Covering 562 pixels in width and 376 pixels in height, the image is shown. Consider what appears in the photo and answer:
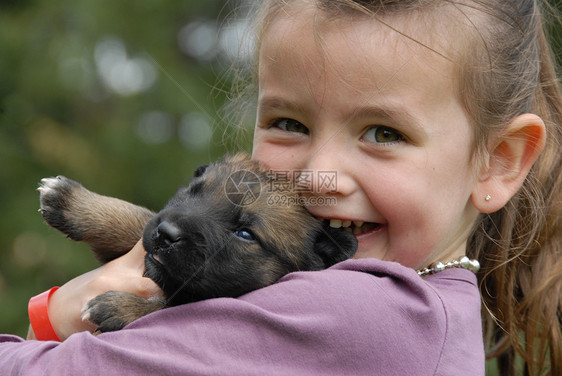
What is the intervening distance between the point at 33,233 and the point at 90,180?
1048mm

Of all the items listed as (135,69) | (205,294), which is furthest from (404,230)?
(135,69)

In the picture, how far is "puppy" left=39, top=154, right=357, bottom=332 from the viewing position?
276cm

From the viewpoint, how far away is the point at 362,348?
7.48 ft

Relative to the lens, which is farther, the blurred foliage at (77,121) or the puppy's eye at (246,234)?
the blurred foliage at (77,121)

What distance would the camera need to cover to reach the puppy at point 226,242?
109 inches

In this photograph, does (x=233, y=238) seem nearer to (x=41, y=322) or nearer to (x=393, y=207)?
(x=393, y=207)

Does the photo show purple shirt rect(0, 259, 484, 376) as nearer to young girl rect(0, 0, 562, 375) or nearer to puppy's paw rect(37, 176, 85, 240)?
young girl rect(0, 0, 562, 375)

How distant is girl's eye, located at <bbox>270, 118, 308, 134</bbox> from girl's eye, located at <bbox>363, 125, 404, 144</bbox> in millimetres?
346

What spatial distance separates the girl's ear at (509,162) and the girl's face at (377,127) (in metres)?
0.11

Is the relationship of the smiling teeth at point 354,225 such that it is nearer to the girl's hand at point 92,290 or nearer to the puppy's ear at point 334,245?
the puppy's ear at point 334,245

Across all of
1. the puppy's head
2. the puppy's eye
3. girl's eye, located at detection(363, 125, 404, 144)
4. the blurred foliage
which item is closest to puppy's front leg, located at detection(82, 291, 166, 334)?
the puppy's head

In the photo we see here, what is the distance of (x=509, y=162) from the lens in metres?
3.11

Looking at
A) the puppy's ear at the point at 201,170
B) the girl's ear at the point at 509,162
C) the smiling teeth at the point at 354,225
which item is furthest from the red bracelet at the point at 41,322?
the girl's ear at the point at 509,162

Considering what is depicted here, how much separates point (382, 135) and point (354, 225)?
50 centimetres
